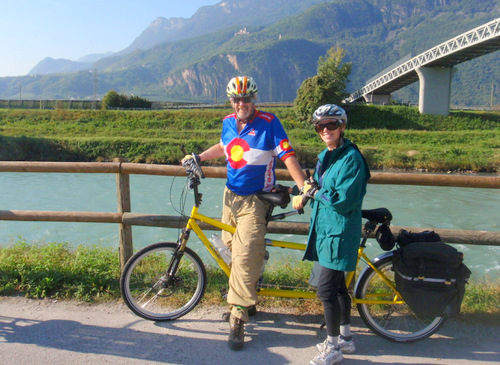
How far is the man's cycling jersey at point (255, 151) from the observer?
11.4 feet

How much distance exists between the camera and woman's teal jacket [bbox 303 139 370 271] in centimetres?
300

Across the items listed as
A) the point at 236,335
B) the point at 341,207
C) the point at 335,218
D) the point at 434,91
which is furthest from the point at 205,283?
the point at 434,91

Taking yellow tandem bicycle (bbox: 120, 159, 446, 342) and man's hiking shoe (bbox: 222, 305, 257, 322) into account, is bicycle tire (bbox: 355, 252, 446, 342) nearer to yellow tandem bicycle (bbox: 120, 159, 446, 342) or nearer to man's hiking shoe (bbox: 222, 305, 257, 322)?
yellow tandem bicycle (bbox: 120, 159, 446, 342)

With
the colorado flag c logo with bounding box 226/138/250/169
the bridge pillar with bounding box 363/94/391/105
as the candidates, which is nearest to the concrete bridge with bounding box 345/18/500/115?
the bridge pillar with bounding box 363/94/391/105

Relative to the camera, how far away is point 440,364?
129 inches

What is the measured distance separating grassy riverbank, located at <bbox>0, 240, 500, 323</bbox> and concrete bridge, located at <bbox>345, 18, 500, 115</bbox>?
1777 inches

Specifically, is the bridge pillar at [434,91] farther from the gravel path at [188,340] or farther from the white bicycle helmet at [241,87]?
the white bicycle helmet at [241,87]

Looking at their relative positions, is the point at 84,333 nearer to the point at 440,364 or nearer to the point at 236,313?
the point at 236,313

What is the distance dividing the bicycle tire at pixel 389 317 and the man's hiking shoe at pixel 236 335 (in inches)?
38.7

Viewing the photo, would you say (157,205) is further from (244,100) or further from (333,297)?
(333,297)

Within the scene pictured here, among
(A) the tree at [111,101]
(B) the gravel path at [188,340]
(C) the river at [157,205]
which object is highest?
(A) the tree at [111,101]

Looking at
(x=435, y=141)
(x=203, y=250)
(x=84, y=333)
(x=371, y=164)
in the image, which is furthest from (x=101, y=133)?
(x=84, y=333)

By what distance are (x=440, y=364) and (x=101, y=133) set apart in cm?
3860

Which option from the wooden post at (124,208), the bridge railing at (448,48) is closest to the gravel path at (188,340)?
the wooden post at (124,208)
